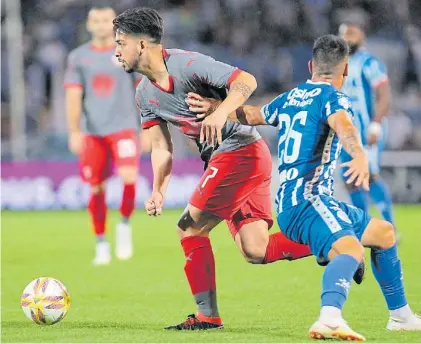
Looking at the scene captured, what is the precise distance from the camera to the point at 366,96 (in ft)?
37.1

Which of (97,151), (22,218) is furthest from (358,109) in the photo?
(22,218)

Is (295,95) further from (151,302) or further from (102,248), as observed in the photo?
(102,248)

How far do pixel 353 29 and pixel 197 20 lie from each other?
10044 mm

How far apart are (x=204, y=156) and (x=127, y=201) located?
4.28 m

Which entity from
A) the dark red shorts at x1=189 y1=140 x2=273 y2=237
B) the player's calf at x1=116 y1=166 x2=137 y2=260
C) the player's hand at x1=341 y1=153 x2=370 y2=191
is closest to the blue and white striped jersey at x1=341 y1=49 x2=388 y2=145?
the player's calf at x1=116 y1=166 x2=137 y2=260

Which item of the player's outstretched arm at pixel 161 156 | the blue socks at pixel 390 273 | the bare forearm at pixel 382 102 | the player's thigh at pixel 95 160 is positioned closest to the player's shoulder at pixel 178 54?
the player's outstretched arm at pixel 161 156

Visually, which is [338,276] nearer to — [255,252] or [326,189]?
[326,189]

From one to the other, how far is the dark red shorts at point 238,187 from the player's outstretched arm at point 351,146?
1.12 meters

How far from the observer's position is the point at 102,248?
423 inches

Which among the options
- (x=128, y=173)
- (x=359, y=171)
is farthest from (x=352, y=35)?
(x=359, y=171)

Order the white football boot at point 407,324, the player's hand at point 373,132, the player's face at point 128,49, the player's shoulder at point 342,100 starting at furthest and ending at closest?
1. the player's hand at point 373,132
2. the player's face at point 128,49
3. the white football boot at point 407,324
4. the player's shoulder at point 342,100

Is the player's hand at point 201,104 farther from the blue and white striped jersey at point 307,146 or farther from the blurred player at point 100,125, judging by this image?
the blurred player at point 100,125

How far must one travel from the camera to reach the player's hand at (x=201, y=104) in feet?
20.7

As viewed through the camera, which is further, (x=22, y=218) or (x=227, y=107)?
(x=22, y=218)
